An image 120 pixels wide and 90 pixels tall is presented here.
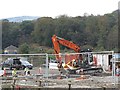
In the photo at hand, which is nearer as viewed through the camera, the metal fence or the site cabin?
the metal fence

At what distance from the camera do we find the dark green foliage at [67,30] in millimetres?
89325

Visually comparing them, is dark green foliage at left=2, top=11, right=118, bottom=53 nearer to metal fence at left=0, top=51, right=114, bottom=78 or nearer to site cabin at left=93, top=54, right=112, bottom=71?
site cabin at left=93, top=54, right=112, bottom=71

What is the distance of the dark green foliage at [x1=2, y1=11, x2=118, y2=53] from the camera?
89325 mm

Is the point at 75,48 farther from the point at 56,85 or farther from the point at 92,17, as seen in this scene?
the point at 92,17

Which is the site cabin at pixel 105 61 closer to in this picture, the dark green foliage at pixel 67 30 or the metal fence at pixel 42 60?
the metal fence at pixel 42 60

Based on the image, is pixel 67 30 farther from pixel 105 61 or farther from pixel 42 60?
pixel 42 60

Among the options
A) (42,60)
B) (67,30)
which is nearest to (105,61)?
(42,60)

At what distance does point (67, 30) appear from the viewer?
9325cm

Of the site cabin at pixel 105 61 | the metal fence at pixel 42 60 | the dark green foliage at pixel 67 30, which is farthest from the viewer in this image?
the dark green foliage at pixel 67 30

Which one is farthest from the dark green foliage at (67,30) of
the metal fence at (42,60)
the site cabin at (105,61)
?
the metal fence at (42,60)

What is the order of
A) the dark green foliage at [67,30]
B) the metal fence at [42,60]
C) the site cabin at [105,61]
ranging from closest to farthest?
the metal fence at [42,60] < the site cabin at [105,61] < the dark green foliage at [67,30]

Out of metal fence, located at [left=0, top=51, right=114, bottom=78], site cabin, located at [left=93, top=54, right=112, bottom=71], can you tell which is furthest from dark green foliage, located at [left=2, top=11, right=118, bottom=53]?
metal fence, located at [left=0, top=51, right=114, bottom=78]

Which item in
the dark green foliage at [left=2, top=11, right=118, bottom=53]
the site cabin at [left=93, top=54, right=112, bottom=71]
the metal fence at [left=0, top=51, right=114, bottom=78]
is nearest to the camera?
the metal fence at [left=0, top=51, right=114, bottom=78]

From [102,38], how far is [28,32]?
23429 millimetres
